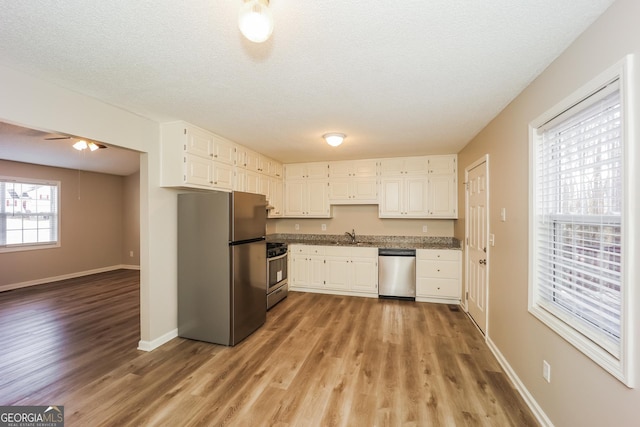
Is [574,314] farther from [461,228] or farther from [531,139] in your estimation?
[461,228]

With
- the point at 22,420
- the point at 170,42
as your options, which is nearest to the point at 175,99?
the point at 170,42

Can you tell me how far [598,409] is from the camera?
133 centimetres

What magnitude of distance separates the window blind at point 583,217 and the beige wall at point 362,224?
293 centimetres

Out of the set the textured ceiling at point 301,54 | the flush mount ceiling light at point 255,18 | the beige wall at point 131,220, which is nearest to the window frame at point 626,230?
the textured ceiling at point 301,54

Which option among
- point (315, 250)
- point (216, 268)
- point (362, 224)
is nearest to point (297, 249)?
point (315, 250)

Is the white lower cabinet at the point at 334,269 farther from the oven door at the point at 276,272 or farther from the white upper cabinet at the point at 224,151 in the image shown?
the white upper cabinet at the point at 224,151

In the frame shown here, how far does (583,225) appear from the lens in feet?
5.04

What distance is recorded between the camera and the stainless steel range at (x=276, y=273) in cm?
400

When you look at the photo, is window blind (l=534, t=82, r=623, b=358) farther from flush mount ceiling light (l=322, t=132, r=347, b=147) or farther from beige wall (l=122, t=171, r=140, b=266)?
beige wall (l=122, t=171, r=140, b=266)

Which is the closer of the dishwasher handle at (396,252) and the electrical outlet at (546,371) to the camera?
the electrical outlet at (546,371)

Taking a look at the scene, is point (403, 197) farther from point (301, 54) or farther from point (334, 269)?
point (301, 54)

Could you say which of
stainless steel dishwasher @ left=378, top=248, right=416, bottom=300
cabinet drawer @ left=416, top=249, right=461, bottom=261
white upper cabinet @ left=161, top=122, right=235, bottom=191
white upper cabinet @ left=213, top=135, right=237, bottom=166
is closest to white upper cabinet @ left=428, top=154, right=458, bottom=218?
cabinet drawer @ left=416, top=249, right=461, bottom=261

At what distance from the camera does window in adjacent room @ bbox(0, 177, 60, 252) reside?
5027mm

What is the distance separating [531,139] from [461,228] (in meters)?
A: 2.39
